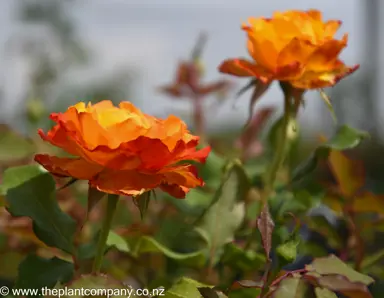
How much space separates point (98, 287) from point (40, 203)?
0.44 ft

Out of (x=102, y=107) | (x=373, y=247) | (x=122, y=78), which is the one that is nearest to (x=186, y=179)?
(x=102, y=107)

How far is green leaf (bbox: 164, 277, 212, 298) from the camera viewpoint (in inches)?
13.0

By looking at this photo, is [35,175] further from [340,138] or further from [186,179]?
[340,138]

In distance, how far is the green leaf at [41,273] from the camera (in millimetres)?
405

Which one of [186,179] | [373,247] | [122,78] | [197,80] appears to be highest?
[186,179]

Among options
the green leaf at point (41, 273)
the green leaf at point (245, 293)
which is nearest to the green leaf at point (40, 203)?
the green leaf at point (41, 273)

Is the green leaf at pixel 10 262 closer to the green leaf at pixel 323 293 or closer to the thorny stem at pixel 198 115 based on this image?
the green leaf at pixel 323 293

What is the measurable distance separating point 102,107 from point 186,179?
0.22 feet

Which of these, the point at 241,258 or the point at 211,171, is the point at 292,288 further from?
the point at 211,171

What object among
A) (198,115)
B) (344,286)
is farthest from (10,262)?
(198,115)

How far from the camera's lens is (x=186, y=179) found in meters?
0.37

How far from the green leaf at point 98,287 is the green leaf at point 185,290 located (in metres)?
0.02

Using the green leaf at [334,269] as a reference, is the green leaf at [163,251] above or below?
below

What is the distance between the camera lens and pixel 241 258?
0.44 metres
